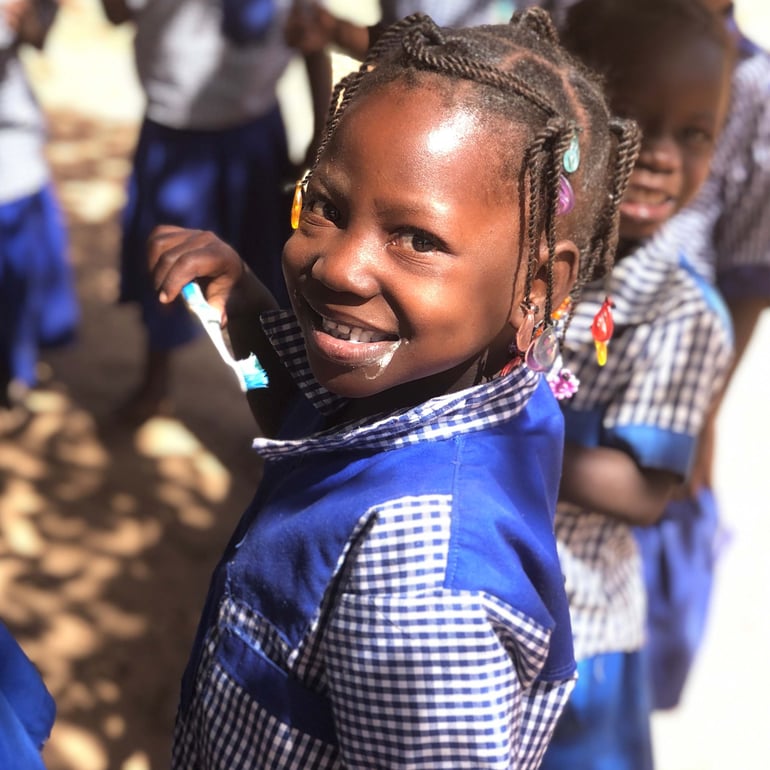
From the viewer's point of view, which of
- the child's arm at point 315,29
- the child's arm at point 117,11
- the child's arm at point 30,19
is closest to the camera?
the child's arm at point 315,29

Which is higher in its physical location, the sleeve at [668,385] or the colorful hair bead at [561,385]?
the colorful hair bead at [561,385]

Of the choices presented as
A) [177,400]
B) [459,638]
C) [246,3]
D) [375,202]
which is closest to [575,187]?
[375,202]

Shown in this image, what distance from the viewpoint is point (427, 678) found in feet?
3.98

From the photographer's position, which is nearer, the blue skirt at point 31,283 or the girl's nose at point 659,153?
the girl's nose at point 659,153

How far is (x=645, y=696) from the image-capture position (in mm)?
2260

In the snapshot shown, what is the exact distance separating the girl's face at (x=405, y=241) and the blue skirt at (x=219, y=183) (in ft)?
7.38

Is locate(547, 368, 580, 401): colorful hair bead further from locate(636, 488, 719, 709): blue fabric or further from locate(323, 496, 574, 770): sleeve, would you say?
locate(636, 488, 719, 709): blue fabric

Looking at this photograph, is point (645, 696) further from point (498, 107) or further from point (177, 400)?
point (177, 400)

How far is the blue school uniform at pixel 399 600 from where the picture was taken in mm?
1211

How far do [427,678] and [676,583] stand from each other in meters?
1.86

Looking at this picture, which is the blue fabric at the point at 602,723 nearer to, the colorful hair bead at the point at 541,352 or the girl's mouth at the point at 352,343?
the colorful hair bead at the point at 541,352

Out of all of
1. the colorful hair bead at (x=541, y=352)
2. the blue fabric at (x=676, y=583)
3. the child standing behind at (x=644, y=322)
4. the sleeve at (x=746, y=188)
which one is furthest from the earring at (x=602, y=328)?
the sleeve at (x=746, y=188)

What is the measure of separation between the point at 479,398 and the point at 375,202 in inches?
11.9

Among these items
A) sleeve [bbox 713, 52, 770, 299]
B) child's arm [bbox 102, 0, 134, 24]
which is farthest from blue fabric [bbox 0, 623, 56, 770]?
child's arm [bbox 102, 0, 134, 24]
